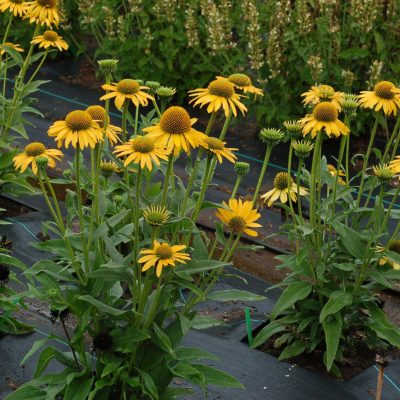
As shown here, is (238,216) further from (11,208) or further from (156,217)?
(11,208)

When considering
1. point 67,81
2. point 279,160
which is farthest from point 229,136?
point 67,81

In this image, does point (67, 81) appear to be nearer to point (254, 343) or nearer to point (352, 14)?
point (352, 14)

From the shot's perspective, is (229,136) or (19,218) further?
(229,136)

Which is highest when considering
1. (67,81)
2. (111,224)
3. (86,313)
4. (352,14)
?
(352,14)

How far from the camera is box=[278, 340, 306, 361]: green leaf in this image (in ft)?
12.8

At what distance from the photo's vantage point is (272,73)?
655cm

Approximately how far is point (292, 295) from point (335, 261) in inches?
9.6

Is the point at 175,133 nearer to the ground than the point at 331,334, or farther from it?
farther from it

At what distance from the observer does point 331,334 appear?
3.65 metres

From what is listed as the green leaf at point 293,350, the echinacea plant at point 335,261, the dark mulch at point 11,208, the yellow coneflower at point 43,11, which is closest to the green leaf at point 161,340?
the echinacea plant at point 335,261

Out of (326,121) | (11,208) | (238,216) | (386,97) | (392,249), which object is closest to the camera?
(238,216)

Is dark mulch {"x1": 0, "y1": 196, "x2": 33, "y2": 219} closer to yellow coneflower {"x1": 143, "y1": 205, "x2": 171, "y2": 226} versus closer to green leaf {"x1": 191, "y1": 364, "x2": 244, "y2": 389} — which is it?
green leaf {"x1": 191, "y1": 364, "x2": 244, "y2": 389}

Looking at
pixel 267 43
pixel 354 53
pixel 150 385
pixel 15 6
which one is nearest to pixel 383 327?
pixel 150 385

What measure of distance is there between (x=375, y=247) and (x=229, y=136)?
3645 mm
